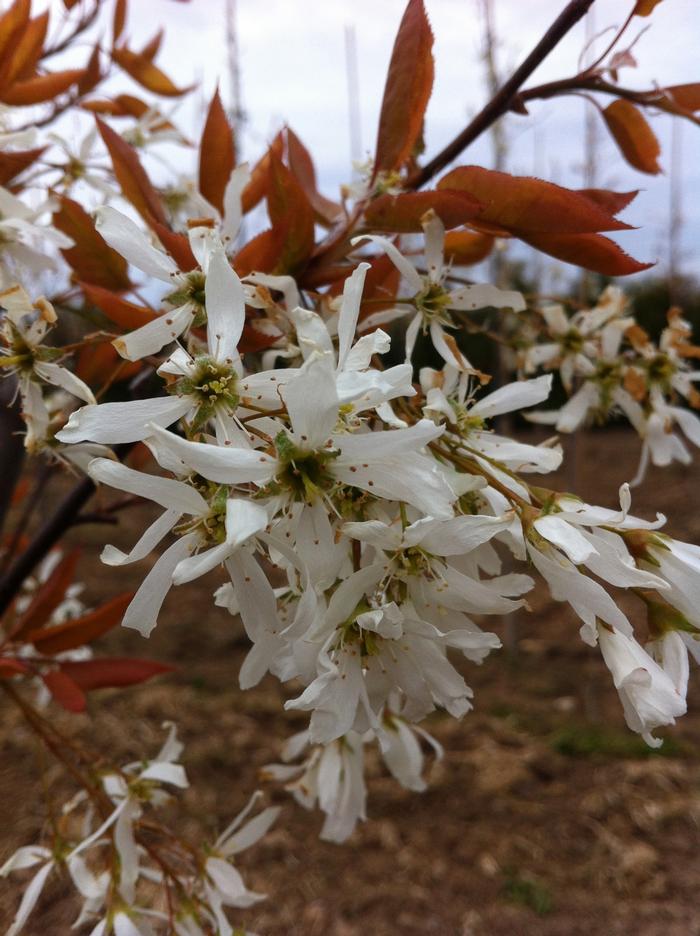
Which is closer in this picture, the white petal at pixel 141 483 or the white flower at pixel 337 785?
the white petal at pixel 141 483

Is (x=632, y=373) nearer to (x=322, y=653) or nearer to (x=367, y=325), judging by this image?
(x=367, y=325)

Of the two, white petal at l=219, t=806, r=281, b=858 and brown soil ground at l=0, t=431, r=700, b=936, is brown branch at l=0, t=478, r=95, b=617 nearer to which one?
white petal at l=219, t=806, r=281, b=858

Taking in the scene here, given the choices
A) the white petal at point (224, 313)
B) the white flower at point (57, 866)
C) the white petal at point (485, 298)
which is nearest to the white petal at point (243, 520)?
the white petal at point (224, 313)

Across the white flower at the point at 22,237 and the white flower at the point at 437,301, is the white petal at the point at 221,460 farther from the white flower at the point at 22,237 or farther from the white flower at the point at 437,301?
the white flower at the point at 22,237

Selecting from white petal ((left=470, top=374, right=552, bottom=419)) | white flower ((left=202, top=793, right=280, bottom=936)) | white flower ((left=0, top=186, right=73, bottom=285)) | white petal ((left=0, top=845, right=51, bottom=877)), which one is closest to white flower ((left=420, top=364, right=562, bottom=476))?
white petal ((left=470, top=374, right=552, bottom=419))

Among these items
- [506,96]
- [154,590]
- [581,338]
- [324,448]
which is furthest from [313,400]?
[581,338]

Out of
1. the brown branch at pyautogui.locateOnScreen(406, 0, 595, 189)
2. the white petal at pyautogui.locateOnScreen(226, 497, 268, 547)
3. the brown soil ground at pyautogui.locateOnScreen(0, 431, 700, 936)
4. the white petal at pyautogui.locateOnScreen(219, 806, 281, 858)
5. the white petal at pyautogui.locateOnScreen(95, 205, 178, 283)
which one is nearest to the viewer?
the white petal at pyautogui.locateOnScreen(226, 497, 268, 547)

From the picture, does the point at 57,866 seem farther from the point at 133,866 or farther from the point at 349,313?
the point at 349,313
